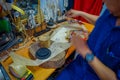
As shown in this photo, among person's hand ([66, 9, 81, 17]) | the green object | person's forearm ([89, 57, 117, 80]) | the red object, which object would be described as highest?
the red object

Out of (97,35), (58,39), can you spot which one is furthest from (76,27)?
(97,35)

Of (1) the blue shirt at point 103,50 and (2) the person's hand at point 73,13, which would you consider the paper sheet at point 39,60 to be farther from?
(2) the person's hand at point 73,13

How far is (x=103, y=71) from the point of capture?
0.92 meters

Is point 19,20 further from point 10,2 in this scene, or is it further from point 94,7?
point 94,7

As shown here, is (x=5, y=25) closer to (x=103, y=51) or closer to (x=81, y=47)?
(x=81, y=47)

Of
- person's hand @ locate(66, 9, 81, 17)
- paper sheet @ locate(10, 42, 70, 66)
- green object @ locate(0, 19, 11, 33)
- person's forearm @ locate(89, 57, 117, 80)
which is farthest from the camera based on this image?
person's hand @ locate(66, 9, 81, 17)

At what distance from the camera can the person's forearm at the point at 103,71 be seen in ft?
3.00

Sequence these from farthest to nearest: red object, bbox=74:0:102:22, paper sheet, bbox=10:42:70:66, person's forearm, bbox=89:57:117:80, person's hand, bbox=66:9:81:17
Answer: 1. red object, bbox=74:0:102:22
2. person's hand, bbox=66:9:81:17
3. paper sheet, bbox=10:42:70:66
4. person's forearm, bbox=89:57:117:80

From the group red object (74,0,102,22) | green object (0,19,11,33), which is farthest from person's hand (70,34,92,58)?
red object (74,0,102,22)

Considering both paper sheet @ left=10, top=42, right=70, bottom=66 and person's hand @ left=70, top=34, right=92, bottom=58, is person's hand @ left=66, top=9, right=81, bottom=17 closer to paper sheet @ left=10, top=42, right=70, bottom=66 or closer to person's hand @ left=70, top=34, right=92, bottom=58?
paper sheet @ left=10, top=42, right=70, bottom=66

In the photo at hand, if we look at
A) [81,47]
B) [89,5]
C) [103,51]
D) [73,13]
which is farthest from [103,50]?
[89,5]

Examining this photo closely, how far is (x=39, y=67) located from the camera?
1093 millimetres

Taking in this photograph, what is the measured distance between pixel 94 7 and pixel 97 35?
0.71m

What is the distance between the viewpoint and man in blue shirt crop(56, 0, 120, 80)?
92cm
